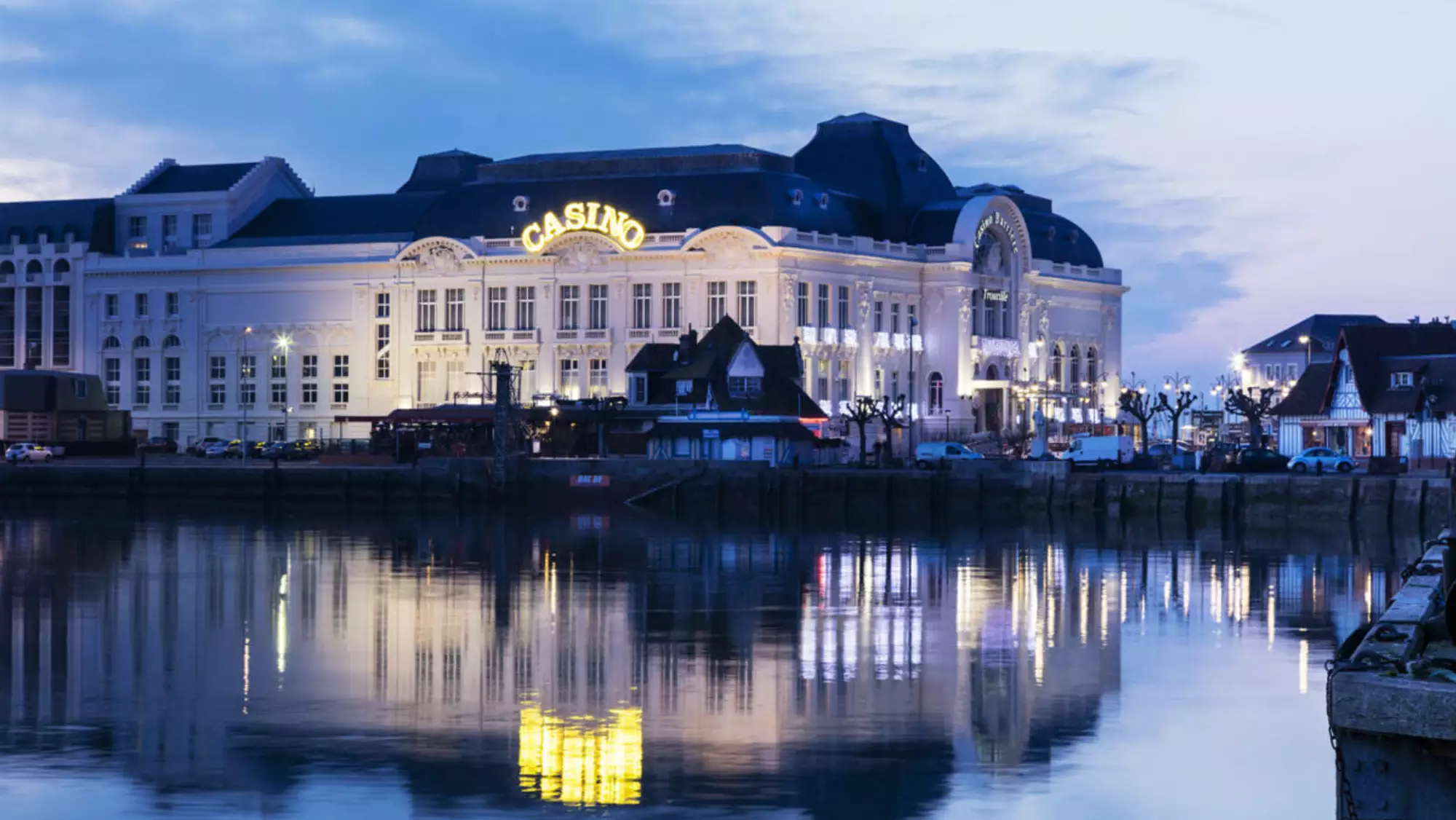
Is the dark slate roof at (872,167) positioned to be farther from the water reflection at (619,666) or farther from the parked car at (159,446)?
the water reflection at (619,666)

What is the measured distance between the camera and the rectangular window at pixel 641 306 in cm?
13988

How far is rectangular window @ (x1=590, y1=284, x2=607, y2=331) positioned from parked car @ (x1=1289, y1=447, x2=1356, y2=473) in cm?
5272

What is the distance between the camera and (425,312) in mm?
147000

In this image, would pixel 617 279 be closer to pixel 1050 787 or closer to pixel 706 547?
pixel 706 547

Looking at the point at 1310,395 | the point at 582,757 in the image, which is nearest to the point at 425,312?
the point at 1310,395

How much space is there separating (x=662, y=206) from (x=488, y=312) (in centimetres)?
1402

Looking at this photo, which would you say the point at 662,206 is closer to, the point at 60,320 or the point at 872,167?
the point at 872,167

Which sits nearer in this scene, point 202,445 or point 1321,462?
point 1321,462

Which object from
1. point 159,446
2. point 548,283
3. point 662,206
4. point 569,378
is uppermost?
point 662,206

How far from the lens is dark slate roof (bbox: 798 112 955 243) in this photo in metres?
148

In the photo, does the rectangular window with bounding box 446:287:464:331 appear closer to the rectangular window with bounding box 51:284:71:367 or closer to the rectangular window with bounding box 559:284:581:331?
the rectangular window with bounding box 559:284:581:331

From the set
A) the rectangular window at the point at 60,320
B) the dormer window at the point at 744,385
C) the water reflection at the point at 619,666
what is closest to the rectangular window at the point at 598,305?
the dormer window at the point at 744,385

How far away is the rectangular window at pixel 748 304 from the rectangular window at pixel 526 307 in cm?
1496

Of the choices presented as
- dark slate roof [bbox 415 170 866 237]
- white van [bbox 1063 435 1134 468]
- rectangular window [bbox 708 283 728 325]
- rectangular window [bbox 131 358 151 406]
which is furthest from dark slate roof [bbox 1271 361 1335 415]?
rectangular window [bbox 131 358 151 406]
